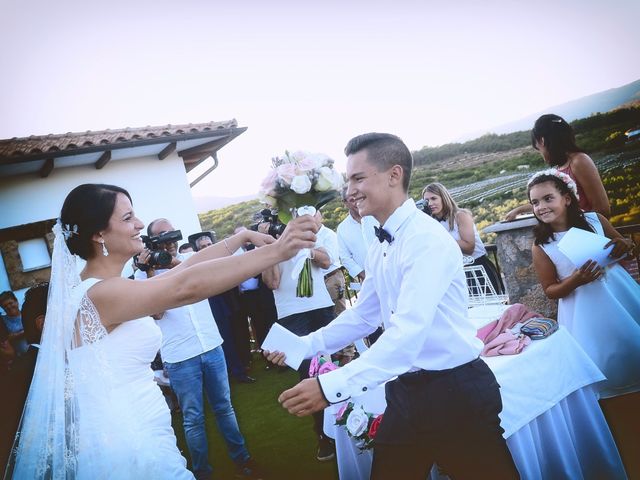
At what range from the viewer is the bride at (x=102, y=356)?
6.78ft

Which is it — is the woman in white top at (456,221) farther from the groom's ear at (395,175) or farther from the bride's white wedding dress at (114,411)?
the bride's white wedding dress at (114,411)

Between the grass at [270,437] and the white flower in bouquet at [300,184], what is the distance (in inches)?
110

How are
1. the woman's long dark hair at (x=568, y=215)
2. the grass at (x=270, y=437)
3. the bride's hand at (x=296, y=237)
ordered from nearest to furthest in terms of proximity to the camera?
the bride's hand at (x=296, y=237), the woman's long dark hair at (x=568, y=215), the grass at (x=270, y=437)

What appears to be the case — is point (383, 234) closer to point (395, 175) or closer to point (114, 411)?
point (395, 175)

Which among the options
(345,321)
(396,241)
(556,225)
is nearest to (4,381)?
(345,321)

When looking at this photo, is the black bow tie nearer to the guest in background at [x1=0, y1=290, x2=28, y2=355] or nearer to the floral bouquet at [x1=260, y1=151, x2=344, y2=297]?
the floral bouquet at [x1=260, y1=151, x2=344, y2=297]

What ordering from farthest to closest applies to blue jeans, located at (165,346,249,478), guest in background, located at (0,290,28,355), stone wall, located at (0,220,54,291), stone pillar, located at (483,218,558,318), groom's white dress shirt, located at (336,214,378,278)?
stone wall, located at (0,220,54,291) < guest in background, located at (0,290,28,355) < groom's white dress shirt, located at (336,214,378,278) < stone pillar, located at (483,218,558,318) < blue jeans, located at (165,346,249,478)

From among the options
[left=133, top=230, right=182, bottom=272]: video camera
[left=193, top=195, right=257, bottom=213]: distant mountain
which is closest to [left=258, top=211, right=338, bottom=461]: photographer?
[left=133, top=230, right=182, bottom=272]: video camera

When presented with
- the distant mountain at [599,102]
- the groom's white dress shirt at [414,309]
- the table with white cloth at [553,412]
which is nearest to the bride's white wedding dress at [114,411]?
the groom's white dress shirt at [414,309]

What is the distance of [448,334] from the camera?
1.97 metres

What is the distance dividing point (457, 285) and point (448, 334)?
257 millimetres

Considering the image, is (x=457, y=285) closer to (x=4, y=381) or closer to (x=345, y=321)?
(x=345, y=321)

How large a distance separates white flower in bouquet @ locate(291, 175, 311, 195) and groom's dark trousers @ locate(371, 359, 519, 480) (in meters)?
1.14

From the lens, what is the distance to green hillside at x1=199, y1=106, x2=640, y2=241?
20.5ft
